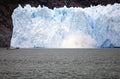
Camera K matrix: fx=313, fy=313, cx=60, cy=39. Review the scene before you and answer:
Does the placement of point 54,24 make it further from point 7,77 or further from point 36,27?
point 7,77

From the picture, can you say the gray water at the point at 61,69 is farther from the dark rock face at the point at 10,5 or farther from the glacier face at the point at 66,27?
the dark rock face at the point at 10,5

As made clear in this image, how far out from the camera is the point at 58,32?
4919 cm

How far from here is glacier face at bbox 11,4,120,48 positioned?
4784 centimetres

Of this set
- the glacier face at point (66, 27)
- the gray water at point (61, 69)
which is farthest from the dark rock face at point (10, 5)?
the gray water at point (61, 69)

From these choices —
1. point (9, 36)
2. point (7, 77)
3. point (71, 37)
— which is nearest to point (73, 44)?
point (71, 37)

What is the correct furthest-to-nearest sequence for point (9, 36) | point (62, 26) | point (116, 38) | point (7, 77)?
point (9, 36), point (62, 26), point (116, 38), point (7, 77)

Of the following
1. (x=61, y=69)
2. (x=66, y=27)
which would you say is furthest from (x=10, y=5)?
(x=61, y=69)

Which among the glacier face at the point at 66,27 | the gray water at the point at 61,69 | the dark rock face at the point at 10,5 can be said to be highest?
the dark rock face at the point at 10,5

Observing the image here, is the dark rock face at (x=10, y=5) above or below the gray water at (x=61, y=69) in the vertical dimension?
above

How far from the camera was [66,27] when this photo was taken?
50.6m

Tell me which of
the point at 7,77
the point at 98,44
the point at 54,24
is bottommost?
the point at 7,77

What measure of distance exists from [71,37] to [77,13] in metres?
3.92

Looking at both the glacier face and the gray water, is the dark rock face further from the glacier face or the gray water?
the gray water

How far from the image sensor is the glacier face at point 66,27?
157 ft
